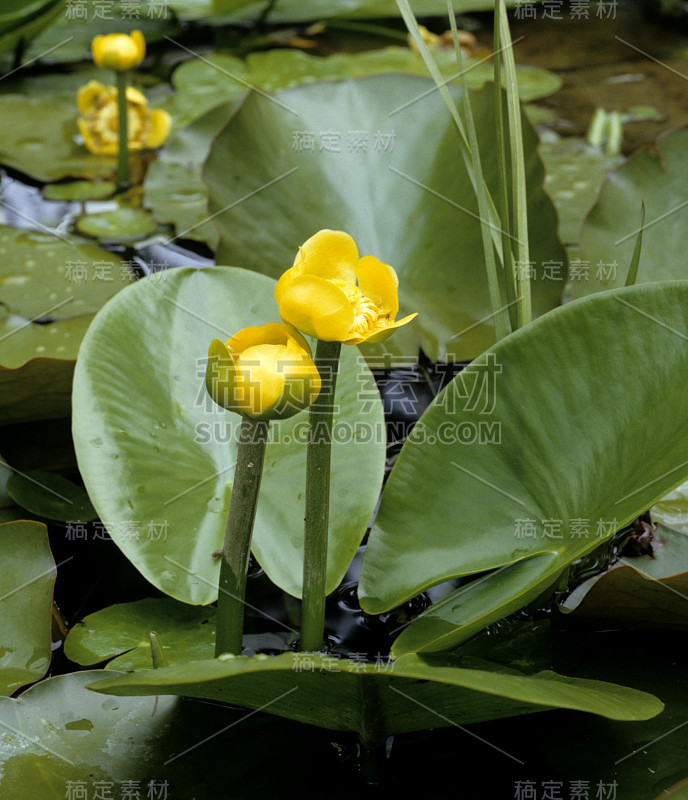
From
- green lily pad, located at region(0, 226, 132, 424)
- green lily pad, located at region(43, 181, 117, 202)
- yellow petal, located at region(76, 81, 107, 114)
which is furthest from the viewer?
yellow petal, located at region(76, 81, 107, 114)

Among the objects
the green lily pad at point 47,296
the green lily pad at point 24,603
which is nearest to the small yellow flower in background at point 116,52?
the green lily pad at point 47,296

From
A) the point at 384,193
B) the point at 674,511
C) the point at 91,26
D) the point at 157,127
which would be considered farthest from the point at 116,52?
the point at 674,511

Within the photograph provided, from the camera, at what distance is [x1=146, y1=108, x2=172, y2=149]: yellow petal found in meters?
1.49

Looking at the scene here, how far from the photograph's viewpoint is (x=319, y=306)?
1.38 ft

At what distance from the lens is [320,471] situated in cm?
50

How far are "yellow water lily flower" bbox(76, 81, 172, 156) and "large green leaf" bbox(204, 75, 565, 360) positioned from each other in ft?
1.60

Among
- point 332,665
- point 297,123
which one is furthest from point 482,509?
point 297,123

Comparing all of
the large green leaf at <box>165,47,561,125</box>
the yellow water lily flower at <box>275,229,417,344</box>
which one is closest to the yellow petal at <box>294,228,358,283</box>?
the yellow water lily flower at <box>275,229,417,344</box>

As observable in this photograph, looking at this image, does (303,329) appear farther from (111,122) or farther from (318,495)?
(111,122)

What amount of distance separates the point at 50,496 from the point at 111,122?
95cm

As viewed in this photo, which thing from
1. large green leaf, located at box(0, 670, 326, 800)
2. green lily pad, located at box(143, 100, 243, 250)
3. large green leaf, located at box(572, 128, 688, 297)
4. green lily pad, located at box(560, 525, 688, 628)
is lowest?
large green leaf, located at box(0, 670, 326, 800)

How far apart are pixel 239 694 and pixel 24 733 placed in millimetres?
179

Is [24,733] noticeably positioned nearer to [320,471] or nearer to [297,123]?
[320,471]

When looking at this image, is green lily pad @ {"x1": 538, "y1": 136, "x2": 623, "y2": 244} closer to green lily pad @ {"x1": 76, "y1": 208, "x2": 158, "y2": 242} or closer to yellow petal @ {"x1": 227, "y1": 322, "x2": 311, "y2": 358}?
green lily pad @ {"x1": 76, "y1": 208, "x2": 158, "y2": 242}
